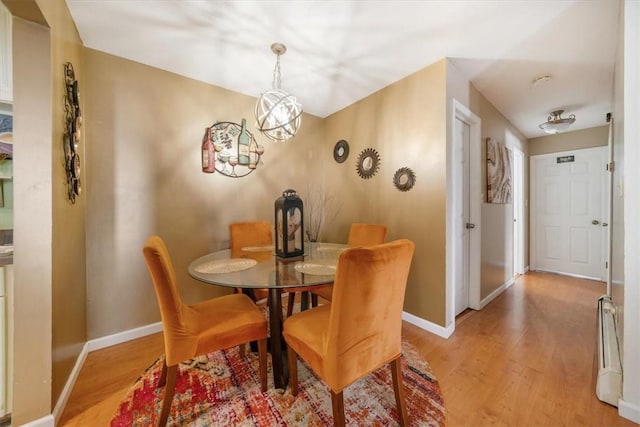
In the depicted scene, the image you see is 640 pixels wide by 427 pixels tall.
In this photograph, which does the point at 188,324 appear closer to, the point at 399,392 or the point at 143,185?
the point at 399,392

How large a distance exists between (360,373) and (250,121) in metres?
2.62

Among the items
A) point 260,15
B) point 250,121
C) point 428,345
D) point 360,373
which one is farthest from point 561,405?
point 250,121

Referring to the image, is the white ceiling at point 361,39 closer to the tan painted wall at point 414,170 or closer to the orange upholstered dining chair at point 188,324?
the tan painted wall at point 414,170

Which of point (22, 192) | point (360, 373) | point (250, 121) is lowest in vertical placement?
point (360, 373)

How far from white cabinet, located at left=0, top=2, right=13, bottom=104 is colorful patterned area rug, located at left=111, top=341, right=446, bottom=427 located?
191 cm

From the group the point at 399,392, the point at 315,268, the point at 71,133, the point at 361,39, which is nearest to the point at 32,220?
the point at 71,133

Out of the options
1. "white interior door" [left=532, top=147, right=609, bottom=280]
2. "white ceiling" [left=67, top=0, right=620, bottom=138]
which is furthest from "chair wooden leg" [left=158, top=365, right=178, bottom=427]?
"white interior door" [left=532, top=147, right=609, bottom=280]

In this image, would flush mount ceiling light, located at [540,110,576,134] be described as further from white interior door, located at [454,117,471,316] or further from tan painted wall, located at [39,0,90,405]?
tan painted wall, located at [39,0,90,405]

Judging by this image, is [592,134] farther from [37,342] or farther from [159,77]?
[37,342]

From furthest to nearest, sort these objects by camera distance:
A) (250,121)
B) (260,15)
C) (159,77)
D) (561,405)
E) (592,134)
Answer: (592,134), (250,121), (159,77), (260,15), (561,405)

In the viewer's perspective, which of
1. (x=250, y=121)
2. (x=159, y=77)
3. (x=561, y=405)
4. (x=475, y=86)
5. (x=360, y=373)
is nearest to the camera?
(x=360, y=373)

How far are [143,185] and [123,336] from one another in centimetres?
131

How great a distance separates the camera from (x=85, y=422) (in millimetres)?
1249

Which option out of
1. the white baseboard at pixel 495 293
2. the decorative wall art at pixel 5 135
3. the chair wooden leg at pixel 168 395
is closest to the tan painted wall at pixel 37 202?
the decorative wall art at pixel 5 135
